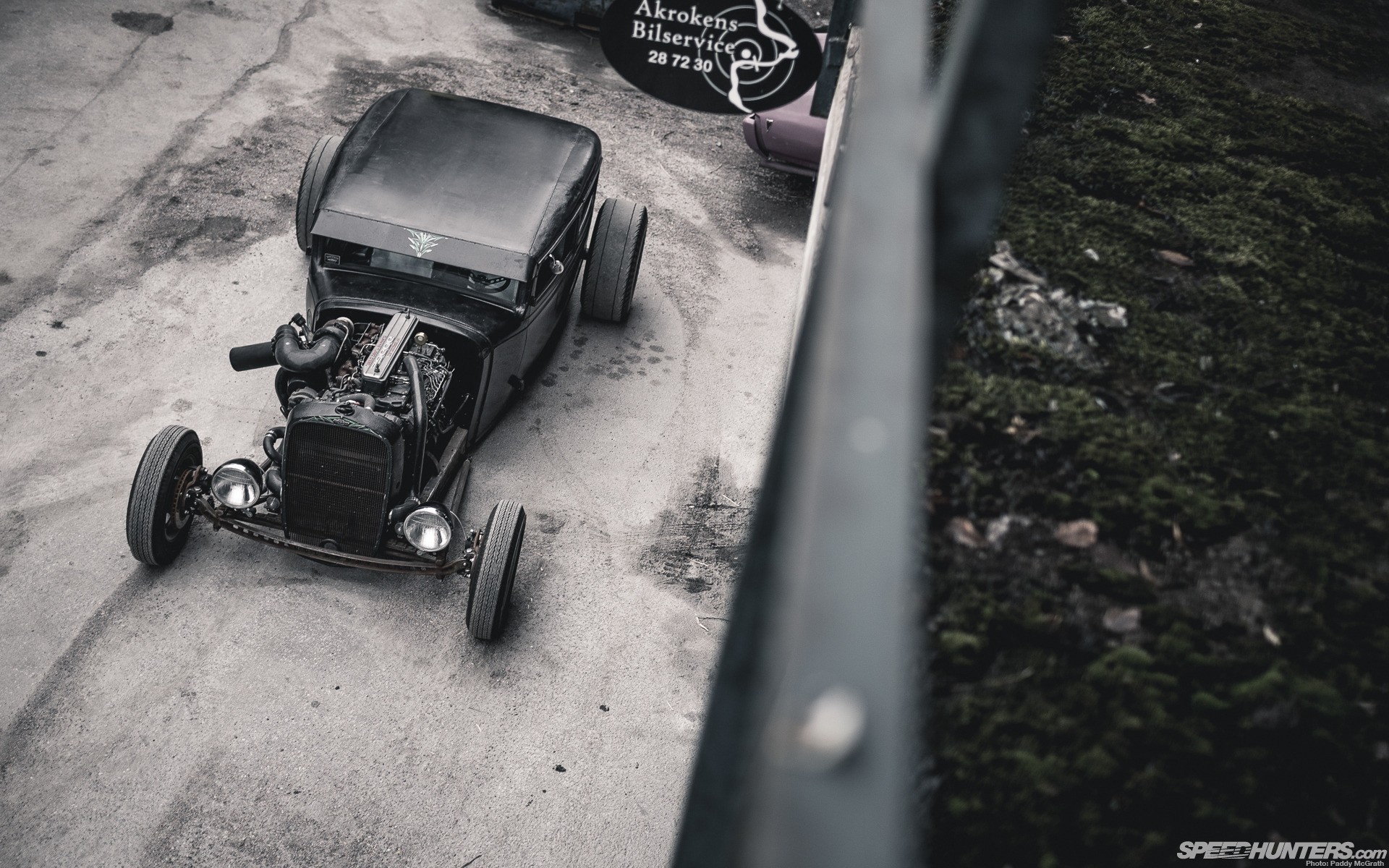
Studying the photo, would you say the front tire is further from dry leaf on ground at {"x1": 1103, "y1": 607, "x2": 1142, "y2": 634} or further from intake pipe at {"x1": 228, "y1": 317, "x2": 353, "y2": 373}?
dry leaf on ground at {"x1": 1103, "y1": 607, "x2": 1142, "y2": 634}

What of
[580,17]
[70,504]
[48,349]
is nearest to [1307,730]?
[70,504]

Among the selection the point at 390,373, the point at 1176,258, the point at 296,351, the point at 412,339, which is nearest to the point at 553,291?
the point at 412,339

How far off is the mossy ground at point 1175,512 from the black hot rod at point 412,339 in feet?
11.7

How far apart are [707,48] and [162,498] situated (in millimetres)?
3860

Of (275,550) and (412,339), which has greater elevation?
(412,339)

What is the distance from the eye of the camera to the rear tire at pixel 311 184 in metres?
7.50

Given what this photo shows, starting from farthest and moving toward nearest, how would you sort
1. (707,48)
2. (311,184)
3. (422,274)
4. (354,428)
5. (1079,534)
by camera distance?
(311,184) < (422,274) < (354,428) < (707,48) < (1079,534)

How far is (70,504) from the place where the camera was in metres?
5.63

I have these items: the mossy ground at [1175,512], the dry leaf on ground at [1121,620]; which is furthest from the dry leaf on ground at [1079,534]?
the dry leaf on ground at [1121,620]

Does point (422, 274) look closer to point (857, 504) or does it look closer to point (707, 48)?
point (707, 48)

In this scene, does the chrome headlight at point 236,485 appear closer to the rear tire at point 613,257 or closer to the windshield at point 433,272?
the windshield at point 433,272

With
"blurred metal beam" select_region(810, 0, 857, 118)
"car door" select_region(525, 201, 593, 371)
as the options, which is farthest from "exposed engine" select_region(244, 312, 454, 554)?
"blurred metal beam" select_region(810, 0, 857, 118)

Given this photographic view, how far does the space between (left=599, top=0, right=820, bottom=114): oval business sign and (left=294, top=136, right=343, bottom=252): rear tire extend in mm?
3565

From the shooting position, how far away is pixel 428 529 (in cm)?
517
